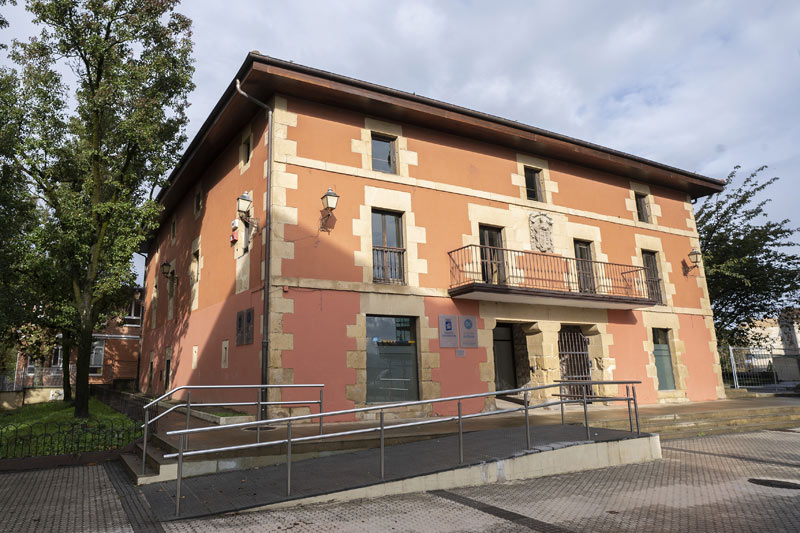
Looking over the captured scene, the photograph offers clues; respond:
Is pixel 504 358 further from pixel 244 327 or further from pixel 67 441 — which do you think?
pixel 67 441

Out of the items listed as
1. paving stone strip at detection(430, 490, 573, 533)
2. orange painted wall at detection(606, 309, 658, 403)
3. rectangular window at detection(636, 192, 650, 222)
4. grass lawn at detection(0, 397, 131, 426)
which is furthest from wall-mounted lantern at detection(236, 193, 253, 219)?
rectangular window at detection(636, 192, 650, 222)

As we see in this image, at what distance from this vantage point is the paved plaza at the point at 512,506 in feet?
14.7

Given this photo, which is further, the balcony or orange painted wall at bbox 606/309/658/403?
orange painted wall at bbox 606/309/658/403

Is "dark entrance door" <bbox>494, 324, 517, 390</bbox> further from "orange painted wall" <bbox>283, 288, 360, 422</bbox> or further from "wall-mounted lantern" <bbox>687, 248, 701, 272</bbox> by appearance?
"wall-mounted lantern" <bbox>687, 248, 701, 272</bbox>

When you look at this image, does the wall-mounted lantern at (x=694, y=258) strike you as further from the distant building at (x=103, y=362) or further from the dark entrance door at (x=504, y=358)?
the distant building at (x=103, y=362)

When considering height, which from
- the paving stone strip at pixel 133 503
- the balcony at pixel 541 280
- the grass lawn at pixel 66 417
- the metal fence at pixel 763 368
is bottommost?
the paving stone strip at pixel 133 503

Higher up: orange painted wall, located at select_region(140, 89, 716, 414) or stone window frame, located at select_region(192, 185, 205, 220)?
stone window frame, located at select_region(192, 185, 205, 220)

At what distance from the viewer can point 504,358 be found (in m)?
14.3

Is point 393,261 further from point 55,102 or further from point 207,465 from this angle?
point 55,102

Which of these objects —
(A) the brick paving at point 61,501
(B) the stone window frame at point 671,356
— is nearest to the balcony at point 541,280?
(B) the stone window frame at point 671,356

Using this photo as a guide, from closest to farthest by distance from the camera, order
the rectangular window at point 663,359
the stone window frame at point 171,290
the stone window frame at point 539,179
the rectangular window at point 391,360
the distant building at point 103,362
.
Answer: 1. the rectangular window at point 391,360
2. the stone window frame at point 539,179
3. the rectangular window at point 663,359
4. the stone window frame at point 171,290
5. the distant building at point 103,362

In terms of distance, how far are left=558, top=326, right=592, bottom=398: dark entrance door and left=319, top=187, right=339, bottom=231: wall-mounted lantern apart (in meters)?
7.30

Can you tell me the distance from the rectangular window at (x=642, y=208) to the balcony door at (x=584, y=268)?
308 centimetres

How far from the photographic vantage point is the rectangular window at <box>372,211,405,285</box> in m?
11.2
